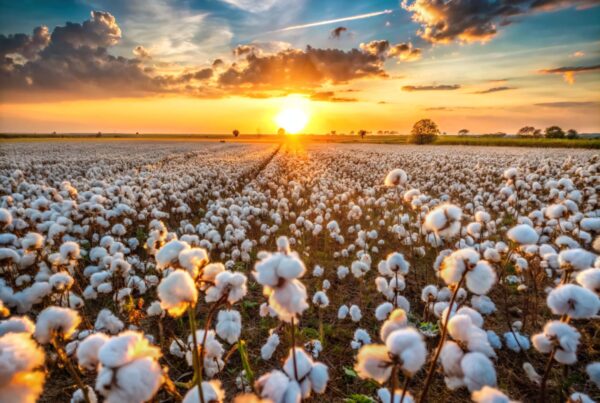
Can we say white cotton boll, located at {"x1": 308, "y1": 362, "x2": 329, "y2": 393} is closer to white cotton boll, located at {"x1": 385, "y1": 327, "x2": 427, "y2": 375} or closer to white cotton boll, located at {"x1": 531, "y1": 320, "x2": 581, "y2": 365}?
white cotton boll, located at {"x1": 385, "y1": 327, "x2": 427, "y2": 375}

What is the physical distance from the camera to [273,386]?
152cm

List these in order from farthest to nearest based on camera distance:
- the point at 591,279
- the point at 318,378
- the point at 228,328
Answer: the point at 228,328 < the point at 591,279 < the point at 318,378

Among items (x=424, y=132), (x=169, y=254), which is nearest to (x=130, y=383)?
(x=169, y=254)

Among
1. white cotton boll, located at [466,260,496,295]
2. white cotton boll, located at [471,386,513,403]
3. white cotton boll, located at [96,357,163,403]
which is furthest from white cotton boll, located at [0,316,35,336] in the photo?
white cotton boll, located at [466,260,496,295]

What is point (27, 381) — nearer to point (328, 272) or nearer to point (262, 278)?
point (262, 278)

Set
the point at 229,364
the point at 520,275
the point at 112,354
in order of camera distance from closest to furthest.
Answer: the point at 112,354
the point at 229,364
the point at 520,275

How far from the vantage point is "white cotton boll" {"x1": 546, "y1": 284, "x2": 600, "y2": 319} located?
1874 millimetres

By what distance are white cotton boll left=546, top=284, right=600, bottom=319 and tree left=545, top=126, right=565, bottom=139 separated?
93133 mm

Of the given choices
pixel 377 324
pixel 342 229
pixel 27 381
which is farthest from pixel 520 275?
pixel 27 381

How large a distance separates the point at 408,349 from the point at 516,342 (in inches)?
137

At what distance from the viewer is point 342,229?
30.7 ft

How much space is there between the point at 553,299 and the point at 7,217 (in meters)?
6.86

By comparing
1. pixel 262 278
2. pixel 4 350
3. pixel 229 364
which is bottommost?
pixel 229 364

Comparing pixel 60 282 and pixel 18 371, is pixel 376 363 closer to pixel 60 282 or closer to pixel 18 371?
pixel 18 371
